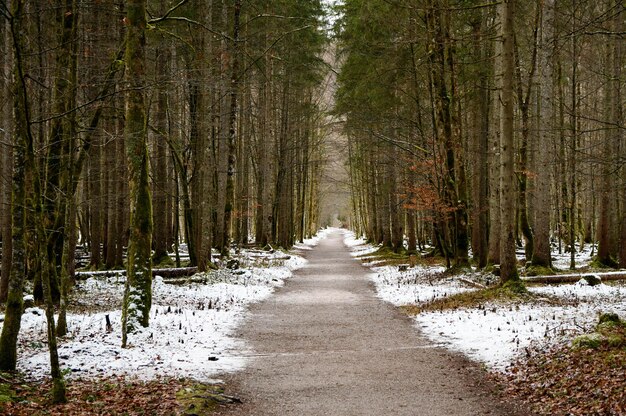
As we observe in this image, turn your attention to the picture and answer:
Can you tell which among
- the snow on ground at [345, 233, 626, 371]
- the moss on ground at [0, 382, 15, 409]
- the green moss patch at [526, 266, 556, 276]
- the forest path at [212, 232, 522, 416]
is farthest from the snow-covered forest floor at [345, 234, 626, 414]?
the moss on ground at [0, 382, 15, 409]

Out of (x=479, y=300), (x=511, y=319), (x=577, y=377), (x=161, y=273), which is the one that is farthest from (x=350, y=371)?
(x=161, y=273)

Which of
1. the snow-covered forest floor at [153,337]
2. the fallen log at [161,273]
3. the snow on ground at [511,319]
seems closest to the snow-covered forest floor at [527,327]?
the snow on ground at [511,319]

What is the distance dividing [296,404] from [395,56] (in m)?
15.7

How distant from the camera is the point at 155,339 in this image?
8.38 m

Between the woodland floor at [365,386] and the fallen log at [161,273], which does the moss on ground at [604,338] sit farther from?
the fallen log at [161,273]

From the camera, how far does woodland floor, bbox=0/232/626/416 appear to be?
5473 mm

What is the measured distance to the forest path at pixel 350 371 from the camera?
5.77 meters

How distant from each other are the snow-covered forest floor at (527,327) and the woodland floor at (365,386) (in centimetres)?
3

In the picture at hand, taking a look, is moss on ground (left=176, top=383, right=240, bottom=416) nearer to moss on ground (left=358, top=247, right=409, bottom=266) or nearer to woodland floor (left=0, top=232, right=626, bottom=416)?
woodland floor (left=0, top=232, right=626, bottom=416)

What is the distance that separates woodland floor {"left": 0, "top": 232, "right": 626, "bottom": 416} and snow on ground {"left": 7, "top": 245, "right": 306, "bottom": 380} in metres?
0.37

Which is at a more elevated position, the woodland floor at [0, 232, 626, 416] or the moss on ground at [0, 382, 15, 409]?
the moss on ground at [0, 382, 15, 409]

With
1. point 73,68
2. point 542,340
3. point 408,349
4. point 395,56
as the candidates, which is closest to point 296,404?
point 408,349

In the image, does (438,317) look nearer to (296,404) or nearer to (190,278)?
(296,404)

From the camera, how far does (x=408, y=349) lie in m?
8.34
